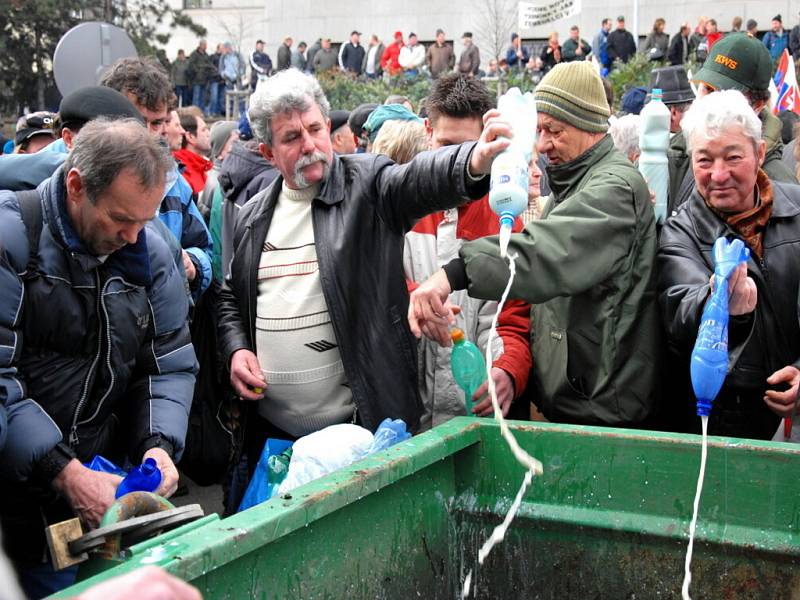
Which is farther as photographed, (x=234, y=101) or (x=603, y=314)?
(x=234, y=101)

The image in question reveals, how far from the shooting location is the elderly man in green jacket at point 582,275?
9.85 ft

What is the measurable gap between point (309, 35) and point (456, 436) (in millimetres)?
33988

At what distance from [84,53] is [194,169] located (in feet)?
4.38

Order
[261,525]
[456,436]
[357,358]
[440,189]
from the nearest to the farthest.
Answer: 1. [261,525]
2. [456,436]
3. [440,189]
4. [357,358]

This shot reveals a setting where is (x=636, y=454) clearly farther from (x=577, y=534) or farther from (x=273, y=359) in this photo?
(x=273, y=359)

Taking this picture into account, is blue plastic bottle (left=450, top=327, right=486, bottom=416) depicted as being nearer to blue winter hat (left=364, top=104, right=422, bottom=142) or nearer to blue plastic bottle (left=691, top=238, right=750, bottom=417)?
blue plastic bottle (left=691, top=238, right=750, bottom=417)

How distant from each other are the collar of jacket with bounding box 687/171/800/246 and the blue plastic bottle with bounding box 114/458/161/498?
77.4 inches

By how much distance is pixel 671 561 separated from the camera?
2.72m

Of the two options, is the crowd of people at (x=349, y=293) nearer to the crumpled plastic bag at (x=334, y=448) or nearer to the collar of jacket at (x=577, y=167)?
the collar of jacket at (x=577, y=167)

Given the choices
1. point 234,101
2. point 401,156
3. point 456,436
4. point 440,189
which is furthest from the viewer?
point 234,101

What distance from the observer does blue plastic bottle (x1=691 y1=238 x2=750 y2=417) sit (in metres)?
2.82

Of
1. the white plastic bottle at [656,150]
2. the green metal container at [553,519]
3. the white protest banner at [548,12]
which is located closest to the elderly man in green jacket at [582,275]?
the green metal container at [553,519]

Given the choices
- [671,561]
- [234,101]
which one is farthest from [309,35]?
[671,561]

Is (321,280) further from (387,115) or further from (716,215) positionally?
(387,115)
